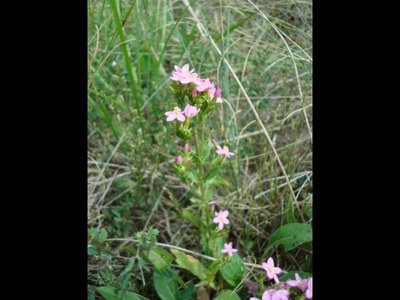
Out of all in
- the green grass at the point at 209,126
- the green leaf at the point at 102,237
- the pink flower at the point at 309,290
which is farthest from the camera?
the green grass at the point at 209,126

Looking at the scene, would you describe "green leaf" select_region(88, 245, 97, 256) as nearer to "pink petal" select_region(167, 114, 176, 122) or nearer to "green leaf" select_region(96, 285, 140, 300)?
"green leaf" select_region(96, 285, 140, 300)

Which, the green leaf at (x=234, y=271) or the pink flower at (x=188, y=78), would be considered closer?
the pink flower at (x=188, y=78)

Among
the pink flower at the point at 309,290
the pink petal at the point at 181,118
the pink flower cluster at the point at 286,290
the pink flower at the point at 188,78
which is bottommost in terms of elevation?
the pink flower cluster at the point at 286,290

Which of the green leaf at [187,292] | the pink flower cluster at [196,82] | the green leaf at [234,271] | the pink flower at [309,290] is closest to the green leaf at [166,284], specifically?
the green leaf at [187,292]

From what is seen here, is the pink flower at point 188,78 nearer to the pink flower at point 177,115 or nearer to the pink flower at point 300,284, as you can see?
the pink flower at point 177,115
